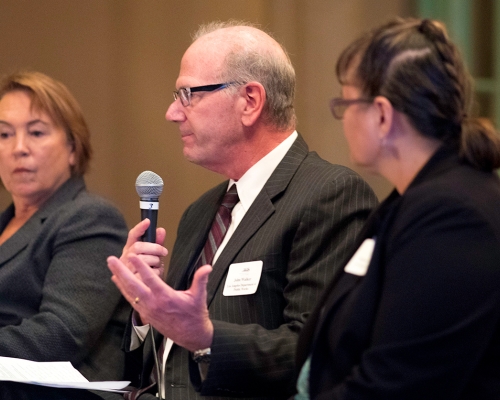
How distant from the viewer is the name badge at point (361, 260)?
146 centimetres

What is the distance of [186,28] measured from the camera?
3902 millimetres

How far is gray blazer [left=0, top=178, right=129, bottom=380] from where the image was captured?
2430 millimetres

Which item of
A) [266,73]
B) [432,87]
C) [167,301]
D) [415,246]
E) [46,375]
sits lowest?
[46,375]

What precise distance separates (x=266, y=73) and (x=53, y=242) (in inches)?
40.4

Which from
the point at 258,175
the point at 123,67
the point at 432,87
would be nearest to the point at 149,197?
the point at 258,175

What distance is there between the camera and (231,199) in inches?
94.7

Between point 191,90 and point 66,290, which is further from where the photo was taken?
point 66,290

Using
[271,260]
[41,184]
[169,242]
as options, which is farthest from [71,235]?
[169,242]

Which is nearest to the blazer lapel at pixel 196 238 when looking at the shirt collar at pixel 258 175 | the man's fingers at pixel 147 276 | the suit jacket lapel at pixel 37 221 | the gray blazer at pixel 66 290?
the shirt collar at pixel 258 175

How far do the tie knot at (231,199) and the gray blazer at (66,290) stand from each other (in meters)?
0.51

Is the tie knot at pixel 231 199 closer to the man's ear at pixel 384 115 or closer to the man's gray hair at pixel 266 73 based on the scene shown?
the man's gray hair at pixel 266 73

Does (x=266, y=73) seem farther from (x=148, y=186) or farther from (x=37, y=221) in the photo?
(x=37, y=221)

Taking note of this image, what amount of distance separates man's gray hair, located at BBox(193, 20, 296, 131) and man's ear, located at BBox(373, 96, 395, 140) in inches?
36.8

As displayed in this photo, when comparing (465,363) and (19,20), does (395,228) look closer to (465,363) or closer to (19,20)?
(465,363)
